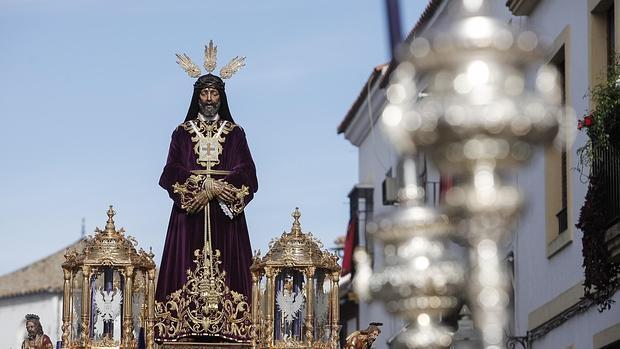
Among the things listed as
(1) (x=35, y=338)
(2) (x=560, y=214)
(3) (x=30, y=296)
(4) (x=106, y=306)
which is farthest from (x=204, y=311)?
(3) (x=30, y=296)

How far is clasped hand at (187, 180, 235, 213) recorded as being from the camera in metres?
17.5

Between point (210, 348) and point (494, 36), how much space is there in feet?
31.2

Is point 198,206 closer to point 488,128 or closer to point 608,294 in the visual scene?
point 608,294

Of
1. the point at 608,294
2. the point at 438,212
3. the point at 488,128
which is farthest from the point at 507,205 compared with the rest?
the point at 608,294

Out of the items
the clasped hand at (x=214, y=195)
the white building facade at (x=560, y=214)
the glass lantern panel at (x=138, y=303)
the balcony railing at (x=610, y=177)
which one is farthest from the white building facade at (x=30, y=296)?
the glass lantern panel at (x=138, y=303)

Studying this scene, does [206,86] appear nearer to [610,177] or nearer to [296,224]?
[296,224]

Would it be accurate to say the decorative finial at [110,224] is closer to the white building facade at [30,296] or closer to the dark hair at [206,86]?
the dark hair at [206,86]

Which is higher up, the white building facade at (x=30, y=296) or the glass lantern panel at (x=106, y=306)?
the white building facade at (x=30, y=296)

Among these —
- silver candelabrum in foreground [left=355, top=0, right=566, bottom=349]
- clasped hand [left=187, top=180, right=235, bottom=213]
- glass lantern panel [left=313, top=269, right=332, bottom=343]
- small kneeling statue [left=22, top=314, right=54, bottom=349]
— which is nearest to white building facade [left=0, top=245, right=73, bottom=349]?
clasped hand [left=187, top=180, right=235, bottom=213]

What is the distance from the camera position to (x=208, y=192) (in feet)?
57.3

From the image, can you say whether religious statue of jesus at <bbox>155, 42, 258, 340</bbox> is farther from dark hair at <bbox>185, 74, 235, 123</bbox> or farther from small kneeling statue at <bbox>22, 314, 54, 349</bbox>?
small kneeling statue at <bbox>22, 314, 54, 349</bbox>

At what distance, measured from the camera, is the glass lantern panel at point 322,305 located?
55.5 ft

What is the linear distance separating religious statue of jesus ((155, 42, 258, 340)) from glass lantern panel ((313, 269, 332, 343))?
77 cm

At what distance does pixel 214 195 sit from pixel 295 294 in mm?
1371
